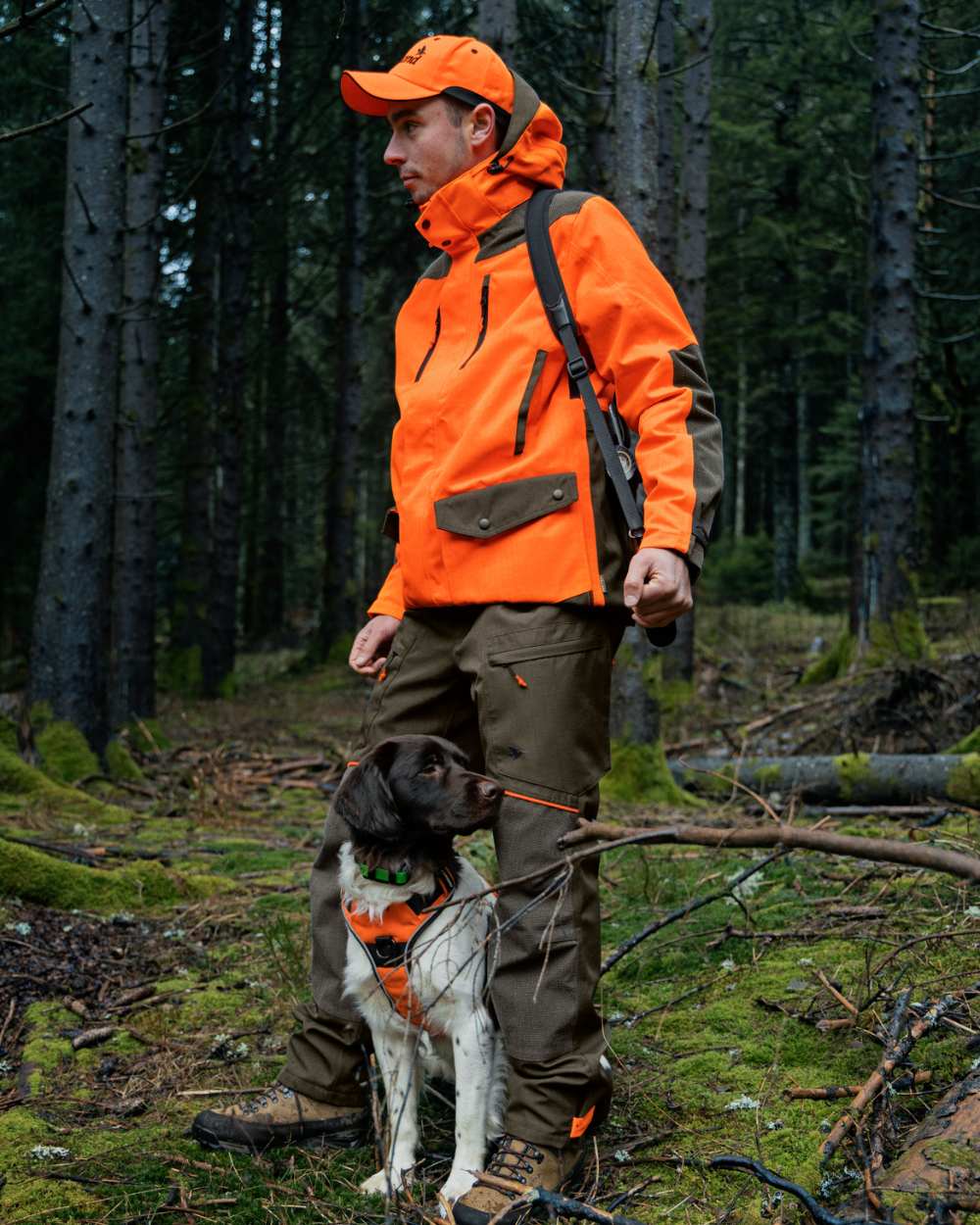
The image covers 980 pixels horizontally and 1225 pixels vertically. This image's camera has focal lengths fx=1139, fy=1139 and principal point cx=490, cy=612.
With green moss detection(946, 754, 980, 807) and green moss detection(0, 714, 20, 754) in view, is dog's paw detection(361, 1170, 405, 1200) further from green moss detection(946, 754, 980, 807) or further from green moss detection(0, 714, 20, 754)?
green moss detection(0, 714, 20, 754)

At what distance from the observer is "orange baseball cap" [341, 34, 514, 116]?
3160mm

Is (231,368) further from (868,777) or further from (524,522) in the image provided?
(524,522)

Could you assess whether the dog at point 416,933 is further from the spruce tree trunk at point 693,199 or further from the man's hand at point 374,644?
the spruce tree trunk at point 693,199

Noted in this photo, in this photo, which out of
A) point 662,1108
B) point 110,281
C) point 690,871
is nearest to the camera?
point 662,1108

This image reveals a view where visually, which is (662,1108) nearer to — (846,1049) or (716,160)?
(846,1049)

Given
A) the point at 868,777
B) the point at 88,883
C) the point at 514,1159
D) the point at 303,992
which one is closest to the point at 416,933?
the point at 514,1159

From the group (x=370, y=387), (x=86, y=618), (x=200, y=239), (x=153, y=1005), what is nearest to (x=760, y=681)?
(x=86, y=618)

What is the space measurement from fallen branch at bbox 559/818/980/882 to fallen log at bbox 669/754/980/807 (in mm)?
4242

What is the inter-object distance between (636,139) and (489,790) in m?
5.79

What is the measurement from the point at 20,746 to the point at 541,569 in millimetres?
5663

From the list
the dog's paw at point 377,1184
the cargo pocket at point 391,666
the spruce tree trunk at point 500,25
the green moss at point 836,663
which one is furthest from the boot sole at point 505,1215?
the green moss at point 836,663

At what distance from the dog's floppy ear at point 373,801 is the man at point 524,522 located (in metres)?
0.19

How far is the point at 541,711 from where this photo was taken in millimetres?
2932

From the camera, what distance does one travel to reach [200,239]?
52.4ft
